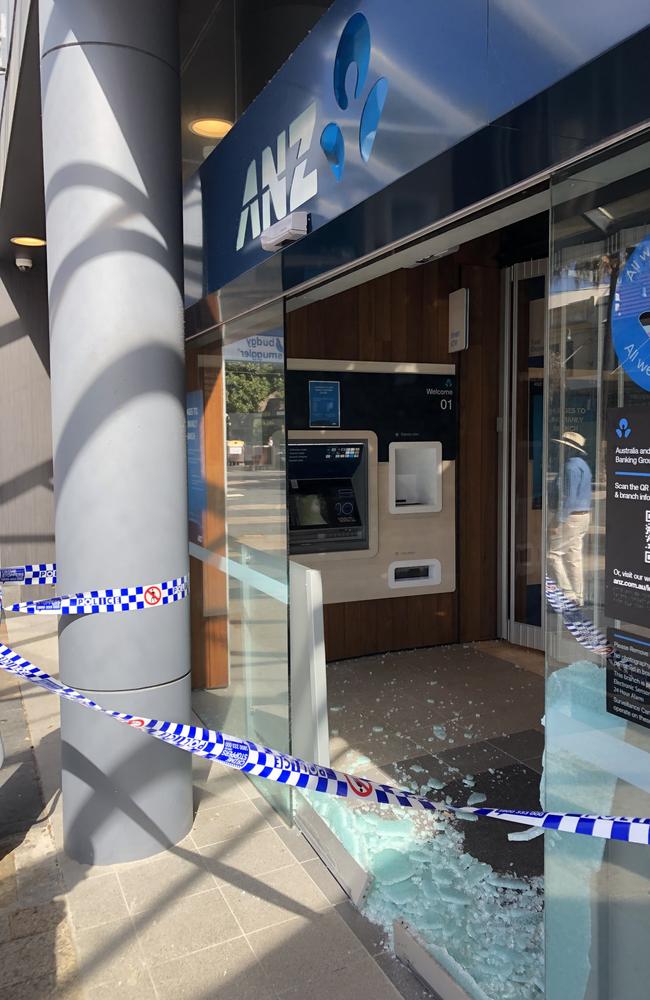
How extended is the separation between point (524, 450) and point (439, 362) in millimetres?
960

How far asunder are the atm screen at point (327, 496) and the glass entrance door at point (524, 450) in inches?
51.2

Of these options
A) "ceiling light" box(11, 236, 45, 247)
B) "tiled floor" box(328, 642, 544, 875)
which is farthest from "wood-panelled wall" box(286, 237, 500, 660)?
"ceiling light" box(11, 236, 45, 247)

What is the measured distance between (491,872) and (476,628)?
336cm

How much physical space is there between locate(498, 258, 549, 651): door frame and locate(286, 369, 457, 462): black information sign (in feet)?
1.50

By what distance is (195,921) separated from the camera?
2680mm

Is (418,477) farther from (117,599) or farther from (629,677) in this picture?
(629,677)

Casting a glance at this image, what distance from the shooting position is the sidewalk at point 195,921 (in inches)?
93.1

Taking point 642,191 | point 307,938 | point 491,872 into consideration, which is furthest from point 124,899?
point 642,191

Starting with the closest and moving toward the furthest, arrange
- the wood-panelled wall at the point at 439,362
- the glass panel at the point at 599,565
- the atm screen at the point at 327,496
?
1. the glass panel at the point at 599,565
2. the atm screen at the point at 327,496
3. the wood-panelled wall at the point at 439,362

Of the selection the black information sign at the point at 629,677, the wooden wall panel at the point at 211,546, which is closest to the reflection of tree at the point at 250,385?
the wooden wall panel at the point at 211,546

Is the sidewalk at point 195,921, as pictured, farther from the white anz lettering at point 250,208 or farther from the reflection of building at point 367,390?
the white anz lettering at point 250,208

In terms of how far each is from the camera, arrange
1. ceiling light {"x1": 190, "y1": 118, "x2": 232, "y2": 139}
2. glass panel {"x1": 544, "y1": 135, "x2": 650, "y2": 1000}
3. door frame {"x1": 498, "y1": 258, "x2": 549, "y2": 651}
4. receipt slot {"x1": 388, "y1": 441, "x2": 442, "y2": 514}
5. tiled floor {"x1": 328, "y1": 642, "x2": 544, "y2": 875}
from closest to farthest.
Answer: glass panel {"x1": 544, "y1": 135, "x2": 650, "y2": 1000} → tiled floor {"x1": 328, "y1": 642, "x2": 544, "y2": 875} → ceiling light {"x1": 190, "y1": 118, "x2": 232, "y2": 139} → receipt slot {"x1": 388, "y1": 441, "x2": 442, "y2": 514} → door frame {"x1": 498, "y1": 258, "x2": 549, "y2": 651}

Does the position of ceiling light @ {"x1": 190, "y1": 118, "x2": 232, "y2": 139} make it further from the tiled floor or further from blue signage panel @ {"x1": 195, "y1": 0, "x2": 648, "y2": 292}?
the tiled floor

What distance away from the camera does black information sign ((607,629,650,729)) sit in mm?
1607
